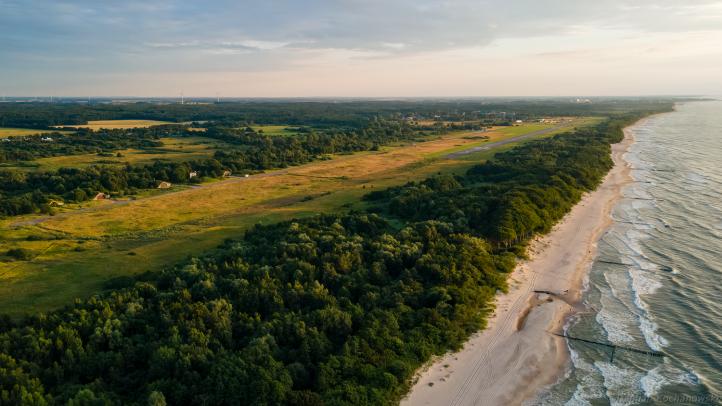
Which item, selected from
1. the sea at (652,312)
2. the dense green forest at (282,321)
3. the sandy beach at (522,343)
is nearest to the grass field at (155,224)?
the dense green forest at (282,321)

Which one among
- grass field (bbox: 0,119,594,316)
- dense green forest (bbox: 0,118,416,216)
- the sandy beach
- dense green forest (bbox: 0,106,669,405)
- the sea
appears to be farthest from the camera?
dense green forest (bbox: 0,118,416,216)

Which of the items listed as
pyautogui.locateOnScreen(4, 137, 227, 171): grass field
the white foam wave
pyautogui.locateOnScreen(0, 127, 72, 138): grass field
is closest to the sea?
the white foam wave

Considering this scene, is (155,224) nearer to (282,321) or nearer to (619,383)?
(282,321)

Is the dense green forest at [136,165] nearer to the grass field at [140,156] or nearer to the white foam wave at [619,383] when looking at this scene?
the grass field at [140,156]

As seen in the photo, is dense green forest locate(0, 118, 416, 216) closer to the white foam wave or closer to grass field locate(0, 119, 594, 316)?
grass field locate(0, 119, 594, 316)

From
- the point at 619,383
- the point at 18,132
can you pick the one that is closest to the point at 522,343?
the point at 619,383
